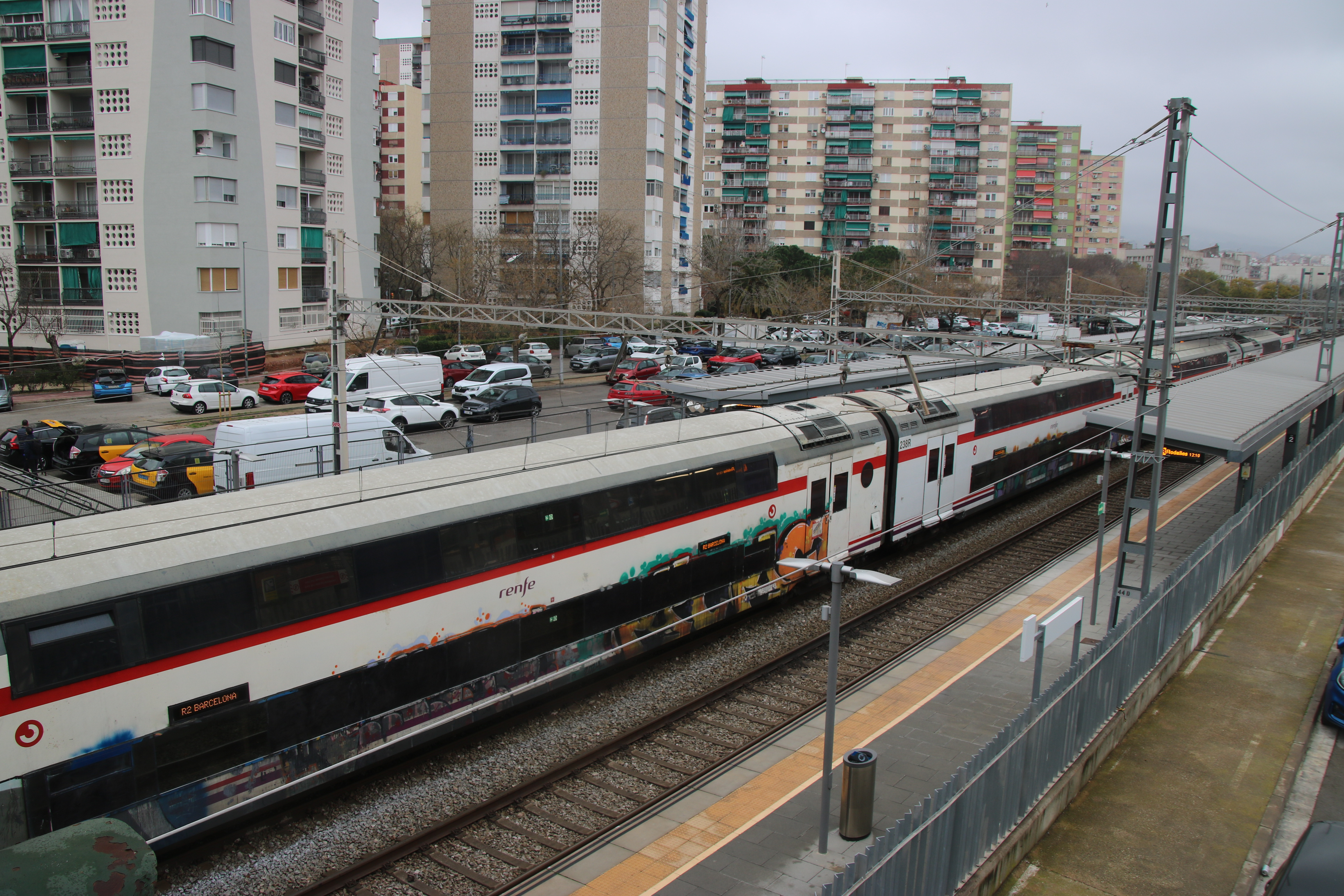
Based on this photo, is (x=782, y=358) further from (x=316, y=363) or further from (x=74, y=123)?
(x=74, y=123)

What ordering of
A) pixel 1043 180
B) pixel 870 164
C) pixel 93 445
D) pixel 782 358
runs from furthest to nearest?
1. pixel 1043 180
2. pixel 870 164
3. pixel 782 358
4. pixel 93 445

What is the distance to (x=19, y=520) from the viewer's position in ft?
60.8

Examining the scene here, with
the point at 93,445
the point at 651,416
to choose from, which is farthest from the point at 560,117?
the point at 93,445

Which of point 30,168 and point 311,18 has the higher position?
point 311,18

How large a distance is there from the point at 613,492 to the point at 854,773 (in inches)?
202

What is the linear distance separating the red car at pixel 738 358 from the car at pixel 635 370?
3.08m

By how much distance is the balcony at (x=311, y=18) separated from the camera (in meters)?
53.4

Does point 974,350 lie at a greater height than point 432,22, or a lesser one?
lesser

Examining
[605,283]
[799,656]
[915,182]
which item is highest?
[915,182]

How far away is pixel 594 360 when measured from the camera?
5353 cm

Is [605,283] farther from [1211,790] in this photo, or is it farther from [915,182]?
[915,182]

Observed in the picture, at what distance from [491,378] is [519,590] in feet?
95.8

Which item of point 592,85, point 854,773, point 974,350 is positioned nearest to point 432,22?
point 592,85

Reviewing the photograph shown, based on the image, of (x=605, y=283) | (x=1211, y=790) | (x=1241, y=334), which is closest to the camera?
(x=1211, y=790)
